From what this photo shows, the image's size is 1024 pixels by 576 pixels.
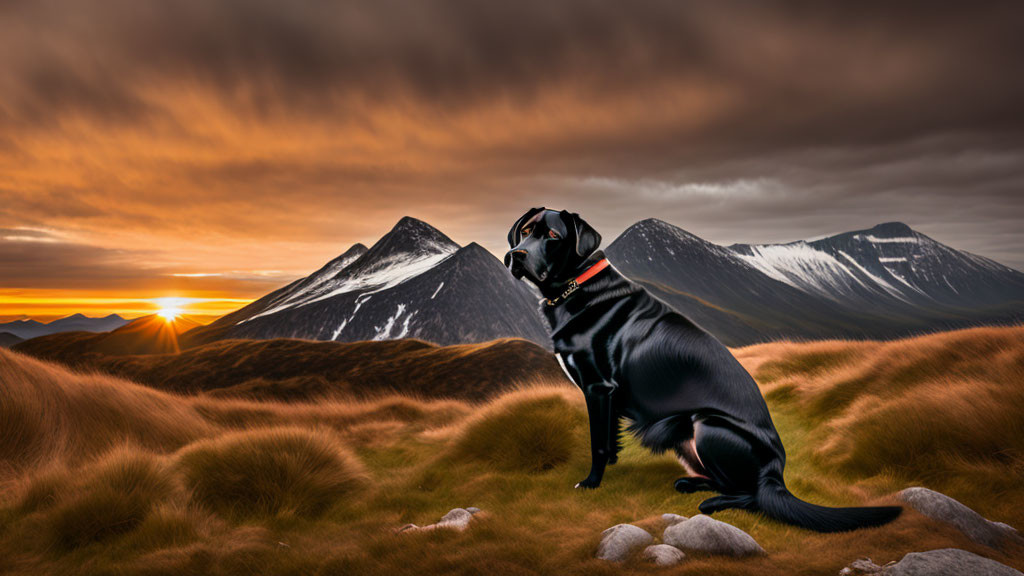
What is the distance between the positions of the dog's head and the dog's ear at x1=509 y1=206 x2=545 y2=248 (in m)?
0.06

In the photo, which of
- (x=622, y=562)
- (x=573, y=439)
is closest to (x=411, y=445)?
(x=573, y=439)

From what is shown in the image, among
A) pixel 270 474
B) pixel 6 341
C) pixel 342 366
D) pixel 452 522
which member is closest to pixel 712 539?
pixel 452 522

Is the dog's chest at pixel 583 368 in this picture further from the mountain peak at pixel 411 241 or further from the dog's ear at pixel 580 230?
the mountain peak at pixel 411 241

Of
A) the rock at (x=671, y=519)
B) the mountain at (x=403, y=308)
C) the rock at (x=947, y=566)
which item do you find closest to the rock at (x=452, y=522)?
the rock at (x=671, y=519)

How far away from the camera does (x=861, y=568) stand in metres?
2.93

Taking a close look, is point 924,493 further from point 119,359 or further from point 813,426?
point 119,359

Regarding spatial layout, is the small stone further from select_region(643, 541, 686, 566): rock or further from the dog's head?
the dog's head

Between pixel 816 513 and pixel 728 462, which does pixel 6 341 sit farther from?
pixel 816 513

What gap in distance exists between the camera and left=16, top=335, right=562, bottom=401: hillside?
25.1 m

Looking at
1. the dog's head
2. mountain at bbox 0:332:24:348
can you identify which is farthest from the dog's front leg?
mountain at bbox 0:332:24:348

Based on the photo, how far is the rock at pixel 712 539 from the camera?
3.23 metres

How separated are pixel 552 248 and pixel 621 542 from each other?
2548 millimetres

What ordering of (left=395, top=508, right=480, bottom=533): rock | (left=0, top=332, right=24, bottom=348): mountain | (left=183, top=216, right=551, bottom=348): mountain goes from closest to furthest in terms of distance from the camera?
(left=395, top=508, right=480, bottom=533): rock < (left=0, top=332, right=24, bottom=348): mountain < (left=183, top=216, right=551, bottom=348): mountain

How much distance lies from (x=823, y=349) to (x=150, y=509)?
37.8 ft
